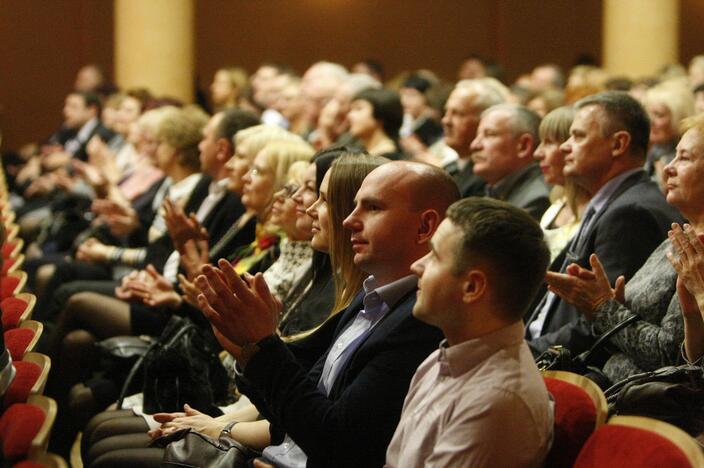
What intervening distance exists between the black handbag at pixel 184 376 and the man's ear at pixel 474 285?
1761mm

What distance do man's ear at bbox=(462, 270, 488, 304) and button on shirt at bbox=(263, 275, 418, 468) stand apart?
0.44m

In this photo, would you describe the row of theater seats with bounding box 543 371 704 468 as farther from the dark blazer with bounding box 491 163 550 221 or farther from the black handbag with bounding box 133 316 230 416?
the dark blazer with bounding box 491 163 550 221

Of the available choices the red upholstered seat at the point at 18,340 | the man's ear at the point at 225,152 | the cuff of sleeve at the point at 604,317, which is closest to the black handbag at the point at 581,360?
the cuff of sleeve at the point at 604,317

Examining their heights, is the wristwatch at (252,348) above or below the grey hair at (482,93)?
below

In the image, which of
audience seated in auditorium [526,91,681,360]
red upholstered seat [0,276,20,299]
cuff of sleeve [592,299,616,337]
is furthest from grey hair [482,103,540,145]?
red upholstered seat [0,276,20,299]

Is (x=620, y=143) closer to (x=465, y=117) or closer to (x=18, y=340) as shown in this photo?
(x=465, y=117)


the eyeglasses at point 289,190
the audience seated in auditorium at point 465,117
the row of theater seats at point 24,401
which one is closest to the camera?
the row of theater seats at point 24,401

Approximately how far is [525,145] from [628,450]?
2887 mm

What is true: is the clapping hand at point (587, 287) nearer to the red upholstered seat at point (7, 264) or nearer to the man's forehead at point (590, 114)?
the man's forehead at point (590, 114)

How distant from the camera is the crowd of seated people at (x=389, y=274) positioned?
215 centimetres

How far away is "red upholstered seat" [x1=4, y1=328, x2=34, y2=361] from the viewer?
3158 mm

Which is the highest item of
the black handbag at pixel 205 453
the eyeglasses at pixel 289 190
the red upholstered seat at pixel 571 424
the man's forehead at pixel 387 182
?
the man's forehead at pixel 387 182

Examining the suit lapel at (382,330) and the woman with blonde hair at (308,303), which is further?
the woman with blonde hair at (308,303)

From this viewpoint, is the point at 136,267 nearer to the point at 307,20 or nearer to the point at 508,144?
the point at 508,144
